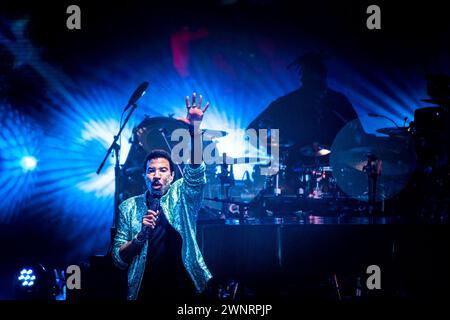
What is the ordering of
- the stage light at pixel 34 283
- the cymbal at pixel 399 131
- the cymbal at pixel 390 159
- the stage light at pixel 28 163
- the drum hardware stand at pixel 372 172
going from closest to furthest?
the stage light at pixel 34 283, the drum hardware stand at pixel 372 172, the cymbal at pixel 399 131, the cymbal at pixel 390 159, the stage light at pixel 28 163

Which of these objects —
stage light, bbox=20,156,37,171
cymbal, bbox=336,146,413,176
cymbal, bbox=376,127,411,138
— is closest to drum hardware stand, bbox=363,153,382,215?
cymbal, bbox=376,127,411,138

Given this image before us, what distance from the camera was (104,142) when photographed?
5910 mm

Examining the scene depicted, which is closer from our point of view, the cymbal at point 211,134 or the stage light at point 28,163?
the cymbal at point 211,134

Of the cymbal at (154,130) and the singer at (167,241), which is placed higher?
the cymbal at (154,130)

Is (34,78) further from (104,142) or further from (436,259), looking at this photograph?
(436,259)

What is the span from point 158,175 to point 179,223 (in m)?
0.41

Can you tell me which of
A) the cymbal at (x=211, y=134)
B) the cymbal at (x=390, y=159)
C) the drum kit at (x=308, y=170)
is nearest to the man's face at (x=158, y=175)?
the drum kit at (x=308, y=170)

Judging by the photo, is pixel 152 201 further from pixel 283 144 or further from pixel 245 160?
pixel 283 144

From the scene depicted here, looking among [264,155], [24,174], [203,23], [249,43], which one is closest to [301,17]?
[249,43]

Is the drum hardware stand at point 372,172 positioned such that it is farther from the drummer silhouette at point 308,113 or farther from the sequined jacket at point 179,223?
the sequined jacket at point 179,223

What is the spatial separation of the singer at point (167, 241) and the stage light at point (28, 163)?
3.45m

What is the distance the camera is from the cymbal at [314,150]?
582 centimetres

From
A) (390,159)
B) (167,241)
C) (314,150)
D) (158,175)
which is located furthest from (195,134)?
(390,159)
